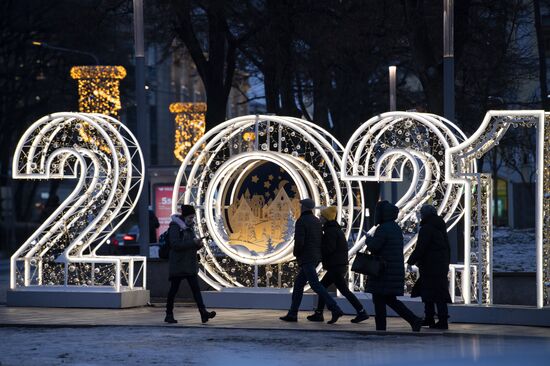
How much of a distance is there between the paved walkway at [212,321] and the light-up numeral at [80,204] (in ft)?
2.68

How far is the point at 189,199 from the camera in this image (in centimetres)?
2295

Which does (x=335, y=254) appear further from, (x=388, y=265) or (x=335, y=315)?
(x=388, y=265)

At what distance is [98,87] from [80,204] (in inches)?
341

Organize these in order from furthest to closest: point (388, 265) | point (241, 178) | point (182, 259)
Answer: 1. point (241, 178)
2. point (182, 259)
3. point (388, 265)

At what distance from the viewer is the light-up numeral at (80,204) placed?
22.4 metres

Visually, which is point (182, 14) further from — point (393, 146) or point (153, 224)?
point (393, 146)

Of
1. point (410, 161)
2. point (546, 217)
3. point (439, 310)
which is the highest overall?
point (410, 161)

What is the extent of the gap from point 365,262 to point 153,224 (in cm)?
1618

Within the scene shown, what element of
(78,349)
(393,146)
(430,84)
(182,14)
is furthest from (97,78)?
(78,349)

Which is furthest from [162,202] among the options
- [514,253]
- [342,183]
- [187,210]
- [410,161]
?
[187,210]

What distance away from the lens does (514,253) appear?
34.5 m

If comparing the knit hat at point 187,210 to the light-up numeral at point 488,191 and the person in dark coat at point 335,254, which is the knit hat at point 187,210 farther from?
the light-up numeral at point 488,191

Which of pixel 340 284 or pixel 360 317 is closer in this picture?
pixel 360 317

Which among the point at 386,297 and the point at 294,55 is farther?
the point at 294,55
